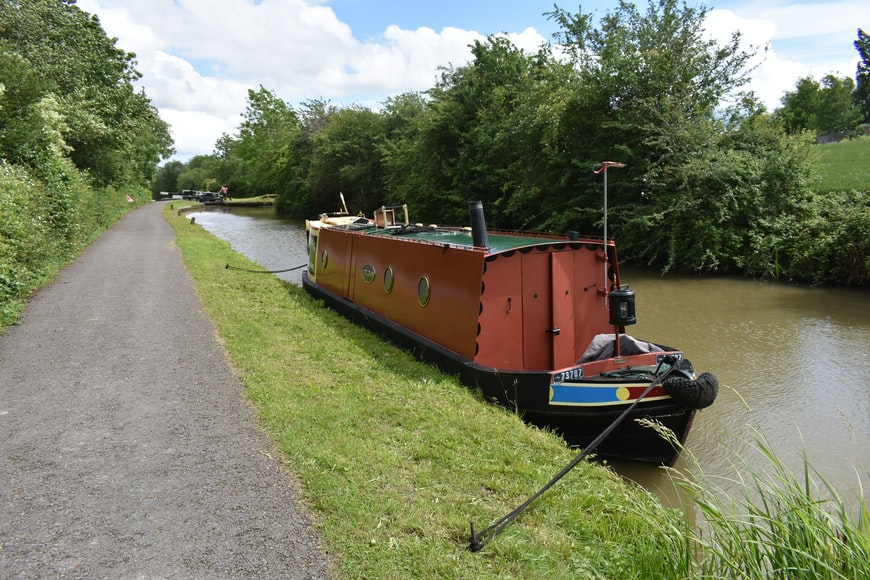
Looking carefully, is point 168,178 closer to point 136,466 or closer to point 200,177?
point 200,177

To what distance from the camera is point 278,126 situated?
7000 centimetres

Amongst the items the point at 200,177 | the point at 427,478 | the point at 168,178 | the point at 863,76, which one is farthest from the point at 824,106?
the point at 168,178

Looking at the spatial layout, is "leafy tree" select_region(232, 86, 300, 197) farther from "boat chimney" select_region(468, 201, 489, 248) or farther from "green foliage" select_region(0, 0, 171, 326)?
"boat chimney" select_region(468, 201, 489, 248)

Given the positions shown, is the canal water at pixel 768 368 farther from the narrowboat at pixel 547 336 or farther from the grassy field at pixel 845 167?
the grassy field at pixel 845 167

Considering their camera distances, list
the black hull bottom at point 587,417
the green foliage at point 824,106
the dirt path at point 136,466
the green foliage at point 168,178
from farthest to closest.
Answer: the green foliage at point 168,178 → the green foliage at point 824,106 → the black hull bottom at point 587,417 → the dirt path at point 136,466

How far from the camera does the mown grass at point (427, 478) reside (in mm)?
3467

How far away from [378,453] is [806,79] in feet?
194

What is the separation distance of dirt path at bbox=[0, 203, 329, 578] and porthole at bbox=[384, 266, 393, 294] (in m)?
2.57

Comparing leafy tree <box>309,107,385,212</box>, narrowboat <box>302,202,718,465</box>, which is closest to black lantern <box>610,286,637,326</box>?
narrowboat <box>302,202,718,465</box>

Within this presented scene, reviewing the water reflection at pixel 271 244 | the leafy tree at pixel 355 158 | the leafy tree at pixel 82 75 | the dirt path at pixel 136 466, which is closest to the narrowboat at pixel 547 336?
the dirt path at pixel 136 466

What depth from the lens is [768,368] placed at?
870cm

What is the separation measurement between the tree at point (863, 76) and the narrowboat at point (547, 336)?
7003 centimetres

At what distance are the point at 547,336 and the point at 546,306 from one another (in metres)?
0.34

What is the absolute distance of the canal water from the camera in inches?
233
